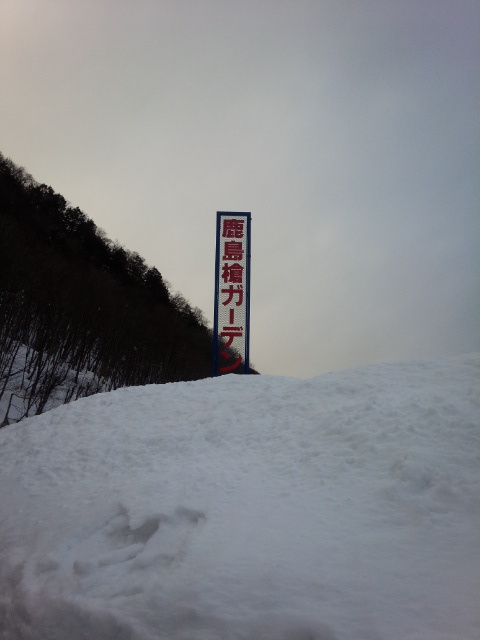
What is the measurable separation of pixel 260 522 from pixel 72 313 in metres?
20.1

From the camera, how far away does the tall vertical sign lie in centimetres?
1223

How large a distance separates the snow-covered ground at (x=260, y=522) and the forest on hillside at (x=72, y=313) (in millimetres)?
9983

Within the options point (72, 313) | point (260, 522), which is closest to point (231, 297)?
point (260, 522)

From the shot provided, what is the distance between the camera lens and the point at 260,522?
371 cm

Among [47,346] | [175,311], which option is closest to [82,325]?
[47,346]

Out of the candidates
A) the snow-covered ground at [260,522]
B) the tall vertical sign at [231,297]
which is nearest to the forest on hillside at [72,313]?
the tall vertical sign at [231,297]

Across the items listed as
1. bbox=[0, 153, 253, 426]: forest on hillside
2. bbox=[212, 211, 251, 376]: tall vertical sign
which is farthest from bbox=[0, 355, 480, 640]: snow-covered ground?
bbox=[0, 153, 253, 426]: forest on hillside

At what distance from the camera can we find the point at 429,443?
15.3 feet

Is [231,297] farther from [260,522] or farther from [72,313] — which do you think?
[72,313]

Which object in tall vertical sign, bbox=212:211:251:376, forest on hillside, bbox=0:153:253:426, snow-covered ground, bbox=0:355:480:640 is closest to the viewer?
snow-covered ground, bbox=0:355:480:640

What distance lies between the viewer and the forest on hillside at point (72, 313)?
18.4 meters

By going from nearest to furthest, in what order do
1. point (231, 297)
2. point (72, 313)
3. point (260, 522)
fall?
point (260, 522), point (231, 297), point (72, 313)

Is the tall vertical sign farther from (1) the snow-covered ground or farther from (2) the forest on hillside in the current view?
(2) the forest on hillside

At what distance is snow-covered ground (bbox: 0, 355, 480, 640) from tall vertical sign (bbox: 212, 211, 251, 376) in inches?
199
